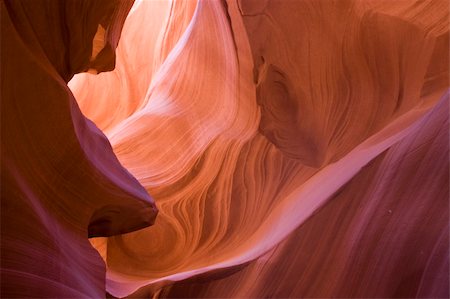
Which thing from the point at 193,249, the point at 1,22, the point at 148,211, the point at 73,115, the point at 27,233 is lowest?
the point at 193,249

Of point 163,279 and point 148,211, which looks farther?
point 163,279

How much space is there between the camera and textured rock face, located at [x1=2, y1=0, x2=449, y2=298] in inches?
58.6

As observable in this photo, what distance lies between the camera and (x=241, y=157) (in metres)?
2.63

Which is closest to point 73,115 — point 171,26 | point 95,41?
point 95,41

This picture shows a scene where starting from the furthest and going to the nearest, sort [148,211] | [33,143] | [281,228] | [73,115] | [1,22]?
[281,228] < [148,211] < [73,115] < [33,143] < [1,22]

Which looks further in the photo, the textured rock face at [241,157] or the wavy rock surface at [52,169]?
the textured rock face at [241,157]

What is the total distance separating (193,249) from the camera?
94.4 inches

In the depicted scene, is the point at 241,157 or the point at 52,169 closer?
the point at 52,169

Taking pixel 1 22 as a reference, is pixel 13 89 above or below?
below

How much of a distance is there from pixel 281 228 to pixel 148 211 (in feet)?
1.62

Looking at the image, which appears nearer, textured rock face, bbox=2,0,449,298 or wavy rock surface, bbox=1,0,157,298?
wavy rock surface, bbox=1,0,157,298

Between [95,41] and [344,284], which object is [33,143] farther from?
[344,284]

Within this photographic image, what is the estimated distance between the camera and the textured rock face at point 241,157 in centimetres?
149

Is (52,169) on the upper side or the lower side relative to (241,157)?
upper
